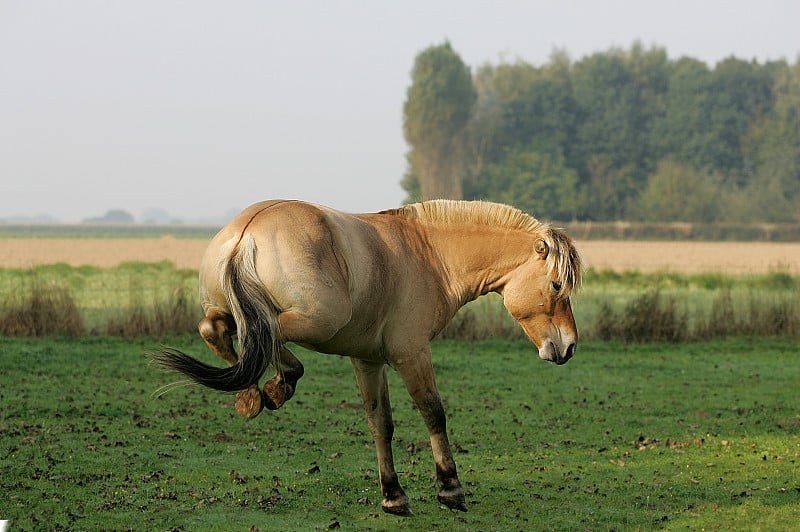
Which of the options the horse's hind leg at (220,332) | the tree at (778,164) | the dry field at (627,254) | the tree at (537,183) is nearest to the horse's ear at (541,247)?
the horse's hind leg at (220,332)

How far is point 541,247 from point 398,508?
212cm

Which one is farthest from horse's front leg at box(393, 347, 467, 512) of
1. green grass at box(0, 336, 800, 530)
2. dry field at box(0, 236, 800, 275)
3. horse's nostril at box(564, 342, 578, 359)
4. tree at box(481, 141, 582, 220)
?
tree at box(481, 141, 582, 220)

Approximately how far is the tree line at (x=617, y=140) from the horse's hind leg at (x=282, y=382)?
69.2 meters

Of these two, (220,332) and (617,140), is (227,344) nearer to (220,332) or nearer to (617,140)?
(220,332)

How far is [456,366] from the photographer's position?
15289 millimetres

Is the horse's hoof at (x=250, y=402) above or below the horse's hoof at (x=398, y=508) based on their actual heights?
above

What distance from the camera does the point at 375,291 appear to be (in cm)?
611

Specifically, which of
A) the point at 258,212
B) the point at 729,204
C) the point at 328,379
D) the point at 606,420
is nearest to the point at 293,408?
the point at 328,379

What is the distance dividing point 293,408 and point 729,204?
68339mm

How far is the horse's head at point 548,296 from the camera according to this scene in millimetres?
6652

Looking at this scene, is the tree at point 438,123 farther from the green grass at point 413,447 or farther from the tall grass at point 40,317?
the green grass at point 413,447

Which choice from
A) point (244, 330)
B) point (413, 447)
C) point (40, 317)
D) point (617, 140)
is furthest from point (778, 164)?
point (244, 330)

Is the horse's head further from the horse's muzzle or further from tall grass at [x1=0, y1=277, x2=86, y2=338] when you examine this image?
tall grass at [x1=0, y1=277, x2=86, y2=338]

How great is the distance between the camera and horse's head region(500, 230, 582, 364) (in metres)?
6.65
